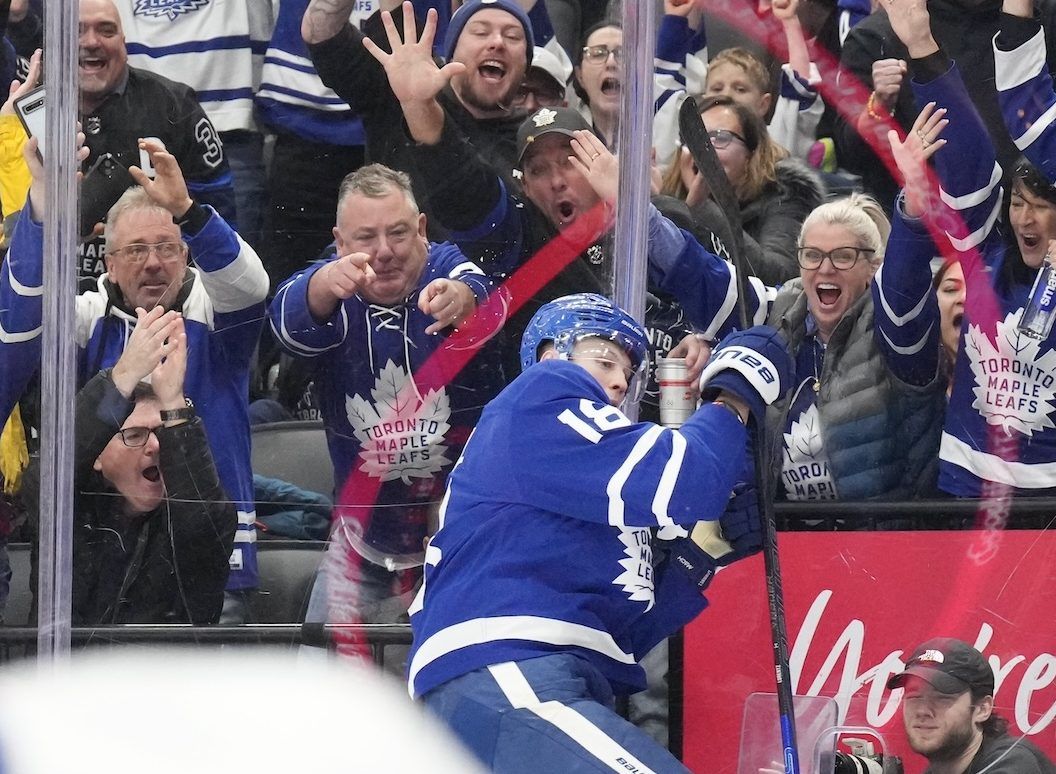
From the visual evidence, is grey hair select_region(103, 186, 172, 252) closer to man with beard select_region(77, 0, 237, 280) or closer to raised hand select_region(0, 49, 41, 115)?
man with beard select_region(77, 0, 237, 280)

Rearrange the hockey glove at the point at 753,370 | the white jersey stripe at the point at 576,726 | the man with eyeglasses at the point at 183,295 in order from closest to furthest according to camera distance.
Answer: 1. the white jersey stripe at the point at 576,726
2. the hockey glove at the point at 753,370
3. the man with eyeglasses at the point at 183,295

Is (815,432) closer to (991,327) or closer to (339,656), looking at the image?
(991,327)

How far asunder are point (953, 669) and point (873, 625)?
0.20 m

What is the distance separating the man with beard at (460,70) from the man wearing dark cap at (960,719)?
55.1 inches

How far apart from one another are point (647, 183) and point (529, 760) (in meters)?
1.41

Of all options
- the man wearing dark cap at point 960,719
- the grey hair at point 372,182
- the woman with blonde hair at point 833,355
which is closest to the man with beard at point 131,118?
the grey hair at point 372,182

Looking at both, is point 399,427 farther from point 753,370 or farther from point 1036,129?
point 1036,129

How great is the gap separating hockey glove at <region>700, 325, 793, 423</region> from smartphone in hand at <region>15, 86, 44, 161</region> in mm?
1557

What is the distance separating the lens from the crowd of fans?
3650mm

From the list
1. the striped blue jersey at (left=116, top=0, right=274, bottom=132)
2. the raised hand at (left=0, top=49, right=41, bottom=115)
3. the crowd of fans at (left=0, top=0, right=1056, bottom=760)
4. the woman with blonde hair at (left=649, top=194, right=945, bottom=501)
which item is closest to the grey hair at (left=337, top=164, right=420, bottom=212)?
the crowd of fans at (left=0, top=0, right=1056, bottom=760)

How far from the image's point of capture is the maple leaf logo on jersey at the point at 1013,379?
3629mm

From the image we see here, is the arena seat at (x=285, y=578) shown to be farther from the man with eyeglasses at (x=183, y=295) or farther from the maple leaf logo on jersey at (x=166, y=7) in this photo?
the maple leaf logo on jersey at (x=166, y=7)

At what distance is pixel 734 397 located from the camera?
303cm

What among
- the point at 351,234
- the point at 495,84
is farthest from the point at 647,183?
the point at 351,234
